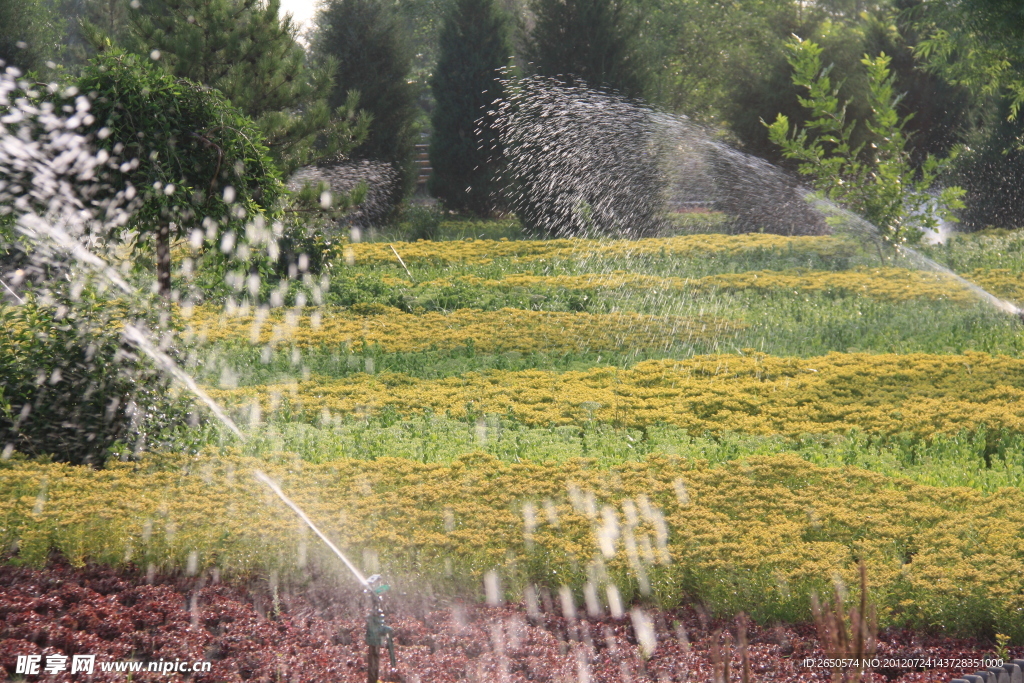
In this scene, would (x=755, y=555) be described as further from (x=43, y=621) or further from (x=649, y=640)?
(x=43, y=621)

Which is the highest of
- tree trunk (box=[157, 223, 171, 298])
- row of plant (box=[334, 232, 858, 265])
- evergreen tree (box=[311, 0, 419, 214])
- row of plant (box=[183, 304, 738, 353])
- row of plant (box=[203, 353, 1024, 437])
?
evergreen tree (box=[311, 0, 419, 214])

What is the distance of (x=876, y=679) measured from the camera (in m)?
3.30

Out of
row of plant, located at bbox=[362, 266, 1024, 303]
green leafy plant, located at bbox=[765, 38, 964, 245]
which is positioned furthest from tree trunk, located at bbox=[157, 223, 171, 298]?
green leafy plant, located at bbox=[765, 38, 964, 245]

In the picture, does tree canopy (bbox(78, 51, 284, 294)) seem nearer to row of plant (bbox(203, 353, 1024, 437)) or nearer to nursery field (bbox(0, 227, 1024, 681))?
nursery field (bbox(0, 227, 1024, 681))

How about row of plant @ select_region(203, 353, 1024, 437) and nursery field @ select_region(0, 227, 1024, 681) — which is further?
row of plant @ select_region(203, 353, 1024, 437)

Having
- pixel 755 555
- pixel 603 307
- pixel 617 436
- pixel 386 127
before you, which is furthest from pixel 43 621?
pixel 386 127

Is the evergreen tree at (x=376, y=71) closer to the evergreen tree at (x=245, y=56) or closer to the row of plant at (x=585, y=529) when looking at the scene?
the evergreen tree at (x=245, y=56)

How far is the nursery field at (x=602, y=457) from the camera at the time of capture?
399 centimetres

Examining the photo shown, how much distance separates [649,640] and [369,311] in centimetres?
671

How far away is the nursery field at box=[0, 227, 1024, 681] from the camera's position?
13.1ft

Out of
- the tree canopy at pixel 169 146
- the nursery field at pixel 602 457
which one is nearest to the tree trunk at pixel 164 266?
the tree canopy at pixel 169 146
